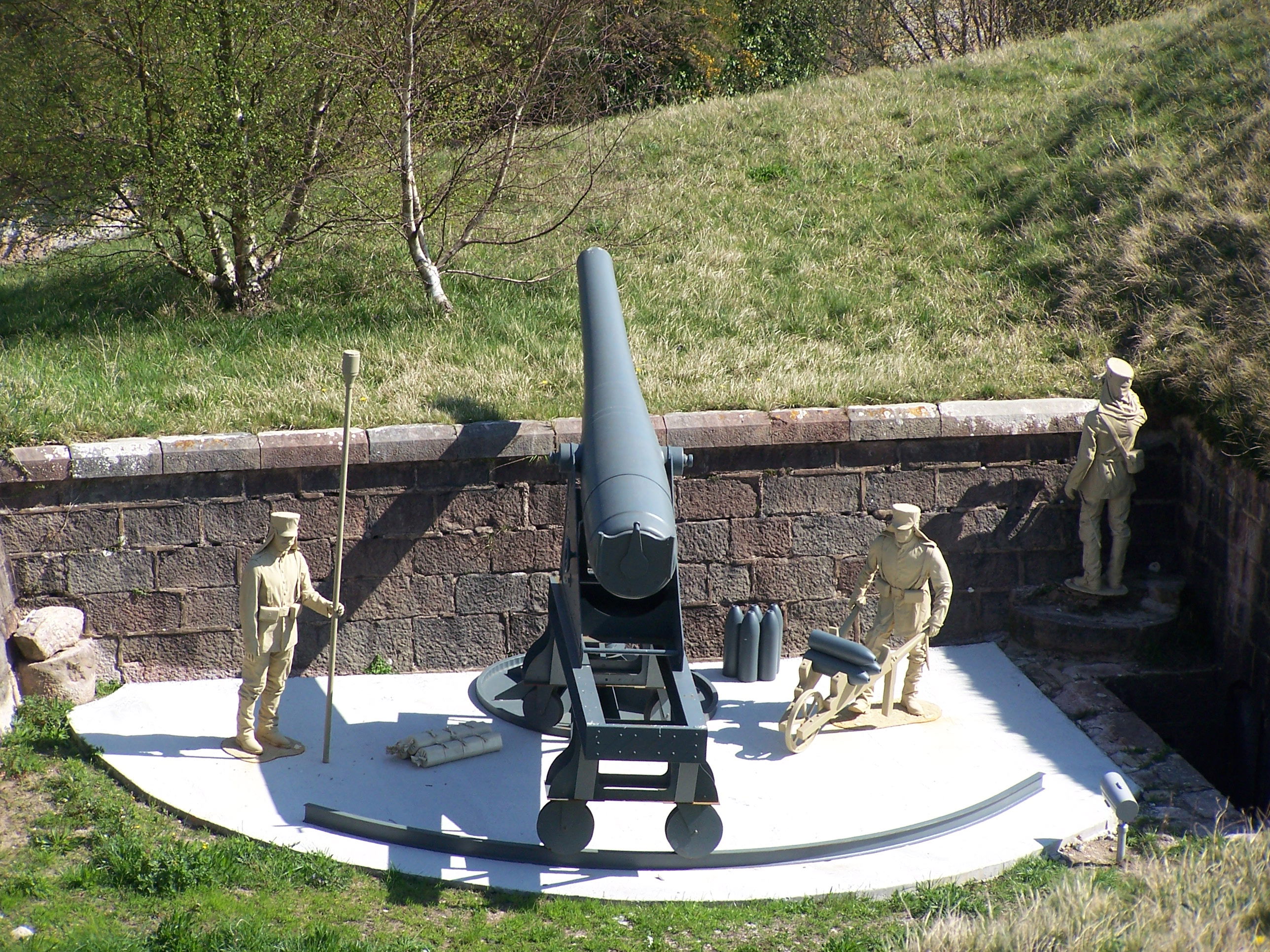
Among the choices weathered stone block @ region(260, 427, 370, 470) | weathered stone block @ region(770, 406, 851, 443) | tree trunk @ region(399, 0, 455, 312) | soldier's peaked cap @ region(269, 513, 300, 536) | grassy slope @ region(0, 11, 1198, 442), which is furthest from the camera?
tree trunk @ region(399, 0, 455, 312)

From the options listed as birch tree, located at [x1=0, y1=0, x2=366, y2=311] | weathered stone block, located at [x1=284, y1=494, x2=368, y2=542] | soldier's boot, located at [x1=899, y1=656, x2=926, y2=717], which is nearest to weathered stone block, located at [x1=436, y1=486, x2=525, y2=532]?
weathered stone block, located at [x1=284, y1=494, x2=368, y2=542]

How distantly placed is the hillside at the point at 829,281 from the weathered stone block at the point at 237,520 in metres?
0.56

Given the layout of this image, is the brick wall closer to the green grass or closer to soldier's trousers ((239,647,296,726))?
soldier's trousers ((239,647,296,726))

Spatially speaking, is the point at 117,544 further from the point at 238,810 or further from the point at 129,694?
the point at 238,810

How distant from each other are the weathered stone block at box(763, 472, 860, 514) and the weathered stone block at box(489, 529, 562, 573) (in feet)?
4.74

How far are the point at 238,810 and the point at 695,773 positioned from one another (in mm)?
2444

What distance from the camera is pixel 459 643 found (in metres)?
7.77

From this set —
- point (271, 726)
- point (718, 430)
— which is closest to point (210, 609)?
point (271, 726)

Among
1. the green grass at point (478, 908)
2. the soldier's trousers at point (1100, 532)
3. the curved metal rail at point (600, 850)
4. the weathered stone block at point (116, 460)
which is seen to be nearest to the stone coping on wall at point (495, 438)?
the weathered stone block at point (116, 460)

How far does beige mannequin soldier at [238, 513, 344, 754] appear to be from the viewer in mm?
6168

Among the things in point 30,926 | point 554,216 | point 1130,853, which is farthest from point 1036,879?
point 554,216

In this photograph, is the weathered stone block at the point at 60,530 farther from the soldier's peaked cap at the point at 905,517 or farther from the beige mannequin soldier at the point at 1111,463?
the beige mannequin soldier at the point at 1111,463

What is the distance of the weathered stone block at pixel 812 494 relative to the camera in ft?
26.0

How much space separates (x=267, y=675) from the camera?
6430 millimetres
